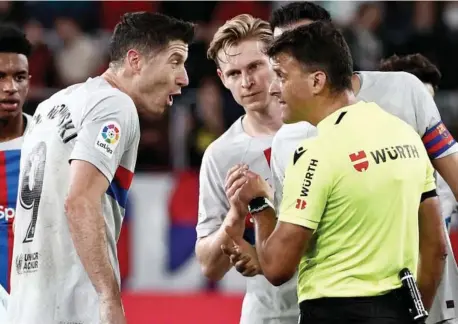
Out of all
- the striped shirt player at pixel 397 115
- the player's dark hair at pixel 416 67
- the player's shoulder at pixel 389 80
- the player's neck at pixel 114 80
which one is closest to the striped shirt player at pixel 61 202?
the player's neck at pixel 114 80

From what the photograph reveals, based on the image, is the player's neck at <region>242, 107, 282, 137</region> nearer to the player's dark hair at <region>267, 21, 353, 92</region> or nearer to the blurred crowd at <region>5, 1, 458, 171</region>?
the player's dark hair at <region>267, 21, 353, 92</region>

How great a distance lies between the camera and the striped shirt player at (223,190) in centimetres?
494

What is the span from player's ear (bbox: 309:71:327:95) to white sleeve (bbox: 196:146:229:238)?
132cm

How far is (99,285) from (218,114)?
21.8ft

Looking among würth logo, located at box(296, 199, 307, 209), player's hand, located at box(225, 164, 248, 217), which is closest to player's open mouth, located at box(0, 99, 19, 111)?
player's hand, located at box(225, 164, 248, 217)

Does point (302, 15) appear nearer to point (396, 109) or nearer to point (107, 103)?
point (396, 109)

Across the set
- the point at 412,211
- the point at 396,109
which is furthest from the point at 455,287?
the point at 412,211

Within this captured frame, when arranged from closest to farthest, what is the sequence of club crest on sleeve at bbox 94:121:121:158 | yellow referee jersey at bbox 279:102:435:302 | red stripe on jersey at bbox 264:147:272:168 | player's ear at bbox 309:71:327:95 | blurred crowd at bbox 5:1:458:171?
yellow referee jersey at bbox 279:102:435:302 → player's ear at bbox 309:71:327:95 → club crest on sleeve at bbox 94:121:121:158 → red stripe on jersey at bbox 264:147:272:168 → blurred crowd at bbox 5:1:458:171

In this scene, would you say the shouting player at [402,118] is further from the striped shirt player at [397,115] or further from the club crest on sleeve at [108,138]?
the club crest on sleeve at [108,138]

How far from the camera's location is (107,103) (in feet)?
13.9

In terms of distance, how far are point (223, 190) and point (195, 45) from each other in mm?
6377

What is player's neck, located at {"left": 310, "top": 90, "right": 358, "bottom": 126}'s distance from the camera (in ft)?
12.7

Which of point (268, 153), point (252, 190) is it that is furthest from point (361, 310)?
point (268, 153)

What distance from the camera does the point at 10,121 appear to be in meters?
5.75
